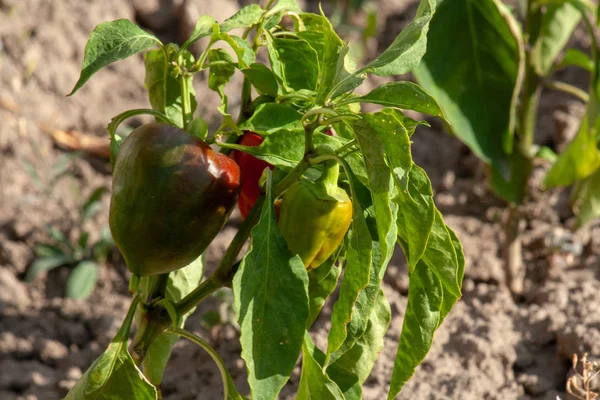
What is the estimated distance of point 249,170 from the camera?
44.9 inches

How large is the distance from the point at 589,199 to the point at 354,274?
→ 1122mm

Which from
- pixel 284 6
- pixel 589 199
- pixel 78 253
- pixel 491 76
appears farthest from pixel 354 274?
pixel 78 253

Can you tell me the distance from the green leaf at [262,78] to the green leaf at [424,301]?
247 mm

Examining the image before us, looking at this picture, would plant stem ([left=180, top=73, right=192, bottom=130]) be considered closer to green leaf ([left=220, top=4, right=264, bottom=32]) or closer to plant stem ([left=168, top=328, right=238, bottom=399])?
green leaf ([left=220, top=4, right=264, bottom=32])

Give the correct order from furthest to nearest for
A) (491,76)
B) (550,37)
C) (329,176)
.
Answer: (550,37), (491,76), (329,176)

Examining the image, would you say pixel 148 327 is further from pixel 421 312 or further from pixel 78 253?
pixel 78 253

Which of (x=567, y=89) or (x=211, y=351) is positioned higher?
(x=211, y=351)

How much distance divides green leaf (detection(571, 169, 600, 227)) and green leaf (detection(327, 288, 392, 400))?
90 cm

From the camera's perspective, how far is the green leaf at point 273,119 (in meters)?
1.02

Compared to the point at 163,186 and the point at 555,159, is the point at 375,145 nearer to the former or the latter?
the point at 163,186

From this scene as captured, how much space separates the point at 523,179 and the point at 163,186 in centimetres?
110

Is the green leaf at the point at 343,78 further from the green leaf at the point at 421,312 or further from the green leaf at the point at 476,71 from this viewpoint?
the green leaf at the point at 476,71

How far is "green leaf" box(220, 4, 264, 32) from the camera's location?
1081 mm

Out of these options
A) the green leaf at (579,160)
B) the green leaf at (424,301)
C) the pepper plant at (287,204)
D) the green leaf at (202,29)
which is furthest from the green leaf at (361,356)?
the green leaf at (579,160)
